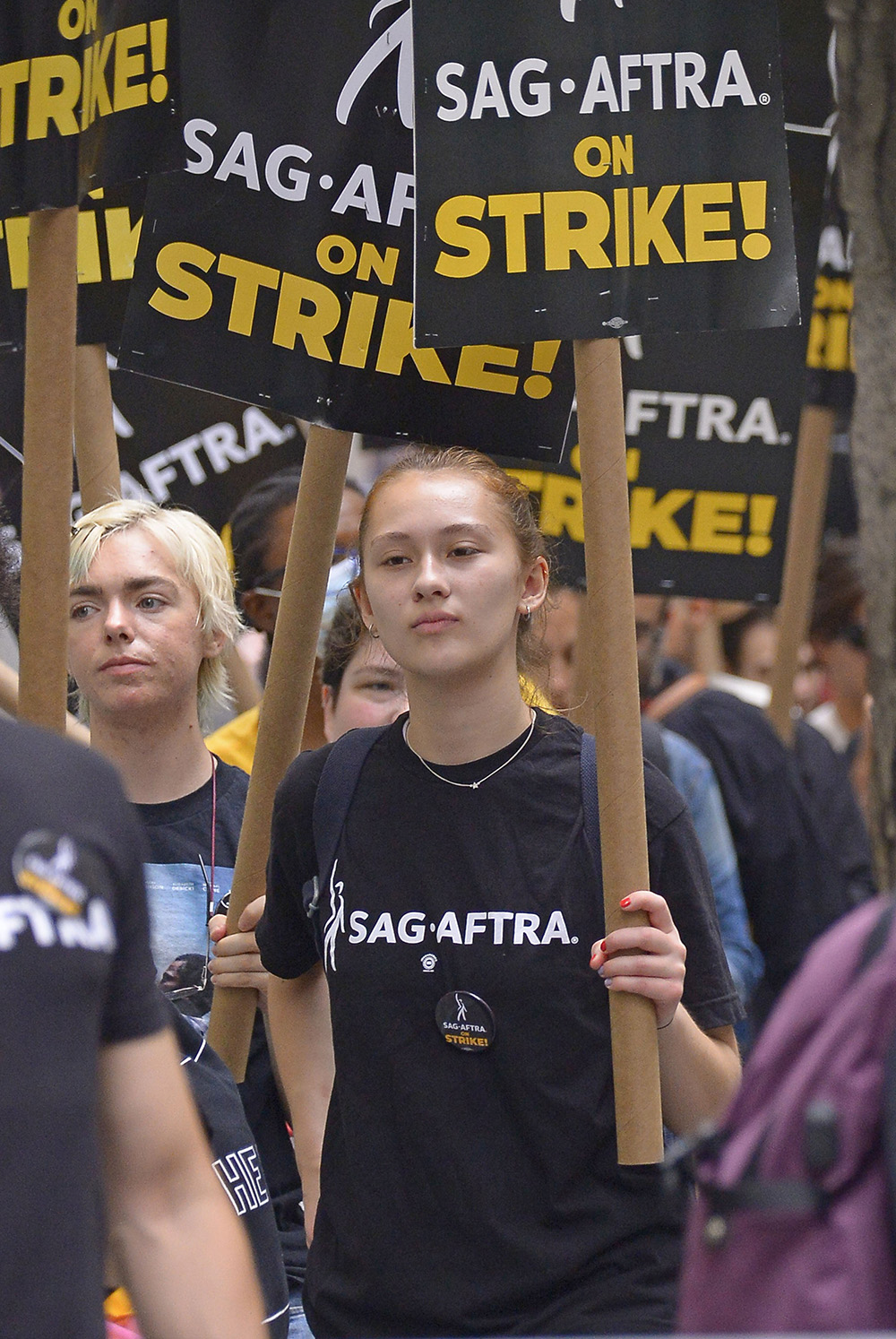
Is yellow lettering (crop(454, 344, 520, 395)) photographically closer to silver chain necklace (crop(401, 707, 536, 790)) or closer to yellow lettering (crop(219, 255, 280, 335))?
yellow lettering (crop(219, 255, 280, 335))

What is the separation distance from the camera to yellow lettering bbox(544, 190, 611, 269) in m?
2.94

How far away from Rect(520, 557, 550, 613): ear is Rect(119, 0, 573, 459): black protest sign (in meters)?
0.36

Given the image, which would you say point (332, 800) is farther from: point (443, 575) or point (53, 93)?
point (53, 93)

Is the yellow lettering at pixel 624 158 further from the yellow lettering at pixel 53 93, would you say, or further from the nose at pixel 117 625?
the nose at pixel 117 625

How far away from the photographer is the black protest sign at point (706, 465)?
4.91 meters

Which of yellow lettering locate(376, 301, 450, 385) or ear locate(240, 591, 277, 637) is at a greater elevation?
ear locate(240, 591, 277, 637)

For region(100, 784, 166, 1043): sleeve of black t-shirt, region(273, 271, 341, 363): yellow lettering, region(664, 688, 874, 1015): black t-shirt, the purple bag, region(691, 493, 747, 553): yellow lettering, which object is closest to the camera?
the purple bag

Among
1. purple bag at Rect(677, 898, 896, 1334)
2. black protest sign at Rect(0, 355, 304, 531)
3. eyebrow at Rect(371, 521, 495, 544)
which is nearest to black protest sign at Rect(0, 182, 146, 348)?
black protest sign at Rect(0, 355, 304, 531)

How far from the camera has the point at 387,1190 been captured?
274 centimetres

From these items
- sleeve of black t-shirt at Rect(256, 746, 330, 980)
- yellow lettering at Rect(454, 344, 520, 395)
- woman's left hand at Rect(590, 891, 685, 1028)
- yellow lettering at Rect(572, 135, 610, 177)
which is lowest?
woman's left hand at Rect(590, 891, 685, 1028)

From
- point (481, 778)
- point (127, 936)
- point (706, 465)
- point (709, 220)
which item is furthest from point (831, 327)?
point (127, 936)

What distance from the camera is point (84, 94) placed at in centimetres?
314

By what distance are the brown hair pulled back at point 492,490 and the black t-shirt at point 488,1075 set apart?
1.20ft

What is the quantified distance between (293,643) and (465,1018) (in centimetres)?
86
